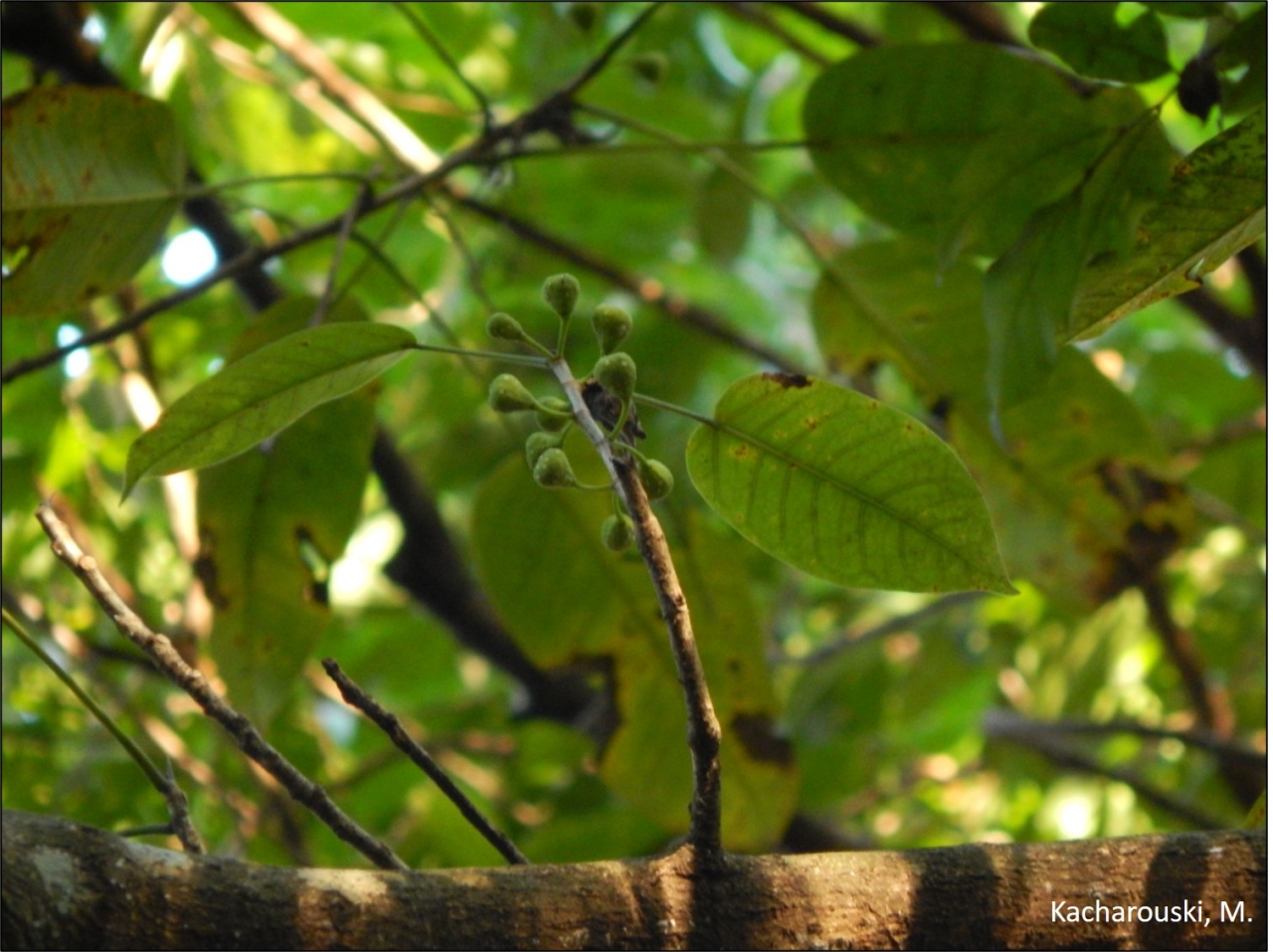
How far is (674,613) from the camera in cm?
58

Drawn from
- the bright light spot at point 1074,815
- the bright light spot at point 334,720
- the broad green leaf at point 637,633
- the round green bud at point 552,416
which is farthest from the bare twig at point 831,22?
the bright light spot at point 334,720

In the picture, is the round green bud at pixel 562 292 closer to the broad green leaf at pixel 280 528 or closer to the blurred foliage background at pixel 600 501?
the blurred foliage background at pixel 600 501

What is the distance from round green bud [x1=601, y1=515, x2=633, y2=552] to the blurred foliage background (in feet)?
1.47

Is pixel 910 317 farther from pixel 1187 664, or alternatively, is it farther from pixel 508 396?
pixel 1187 664

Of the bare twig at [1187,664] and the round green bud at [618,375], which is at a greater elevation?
the bare twig at [1187,664]

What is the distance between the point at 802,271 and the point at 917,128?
6.92 ft

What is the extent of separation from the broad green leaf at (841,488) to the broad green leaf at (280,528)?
0.57 m

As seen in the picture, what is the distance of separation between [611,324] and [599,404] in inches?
1.8

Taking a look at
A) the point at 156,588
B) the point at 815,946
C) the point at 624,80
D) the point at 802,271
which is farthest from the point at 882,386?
the point at 815,946

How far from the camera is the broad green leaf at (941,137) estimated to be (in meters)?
1.05

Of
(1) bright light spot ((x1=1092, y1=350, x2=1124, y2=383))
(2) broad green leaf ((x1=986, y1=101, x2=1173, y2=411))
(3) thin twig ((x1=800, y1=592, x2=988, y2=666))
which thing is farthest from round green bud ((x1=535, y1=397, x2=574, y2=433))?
(1) bright light spot ((x1=1092, y1=350, x2=1124, y2=383))

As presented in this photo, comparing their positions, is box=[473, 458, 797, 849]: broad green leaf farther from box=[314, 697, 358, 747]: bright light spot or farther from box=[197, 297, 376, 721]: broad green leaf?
box=[314, 697, 358, 747]: bright light spot

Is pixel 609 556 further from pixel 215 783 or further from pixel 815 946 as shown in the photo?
pixel 215 783

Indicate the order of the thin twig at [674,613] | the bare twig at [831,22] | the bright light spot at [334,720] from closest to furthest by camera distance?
the thin twig at [674,613]
the bare twig at [831,22]
the bright light spot at [334,720]
